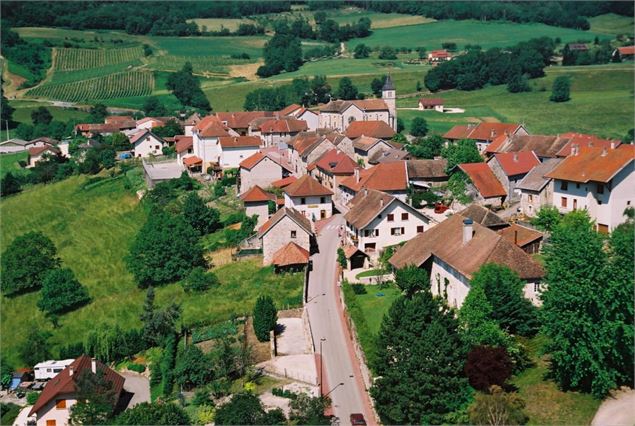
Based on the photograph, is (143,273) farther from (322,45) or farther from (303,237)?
(322,45)

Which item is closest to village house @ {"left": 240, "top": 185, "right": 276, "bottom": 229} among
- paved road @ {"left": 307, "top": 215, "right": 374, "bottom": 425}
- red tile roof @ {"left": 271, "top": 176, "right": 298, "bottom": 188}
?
red tile roof @ {"left": 271, "top": 176, "right": 298, "bottom": 188}

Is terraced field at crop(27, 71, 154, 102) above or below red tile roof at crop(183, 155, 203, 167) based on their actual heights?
below

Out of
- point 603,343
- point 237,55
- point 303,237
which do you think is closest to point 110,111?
point 237,55

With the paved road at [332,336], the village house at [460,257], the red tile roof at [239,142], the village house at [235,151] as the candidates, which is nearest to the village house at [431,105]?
the red tile roof at [239,142]

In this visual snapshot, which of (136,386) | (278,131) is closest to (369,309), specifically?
(136,386)

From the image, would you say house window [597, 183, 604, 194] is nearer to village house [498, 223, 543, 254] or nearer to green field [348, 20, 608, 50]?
village house [498, 223, 543, 254]

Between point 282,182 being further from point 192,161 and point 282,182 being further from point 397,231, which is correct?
point 397,231
